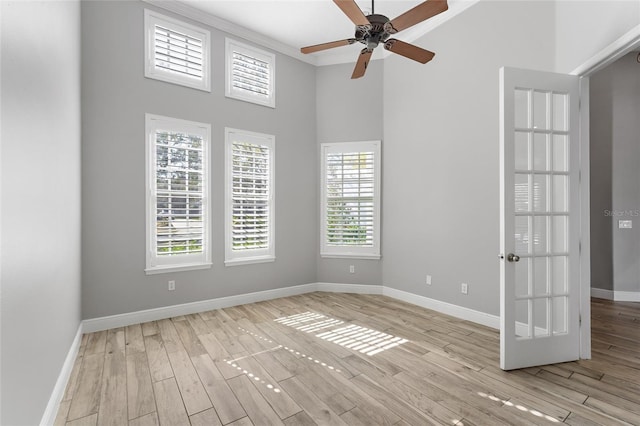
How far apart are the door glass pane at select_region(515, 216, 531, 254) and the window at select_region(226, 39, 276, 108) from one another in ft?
11.9

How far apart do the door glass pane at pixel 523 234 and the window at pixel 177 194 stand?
Answer: 3522mm

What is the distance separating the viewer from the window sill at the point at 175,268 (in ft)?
12.1

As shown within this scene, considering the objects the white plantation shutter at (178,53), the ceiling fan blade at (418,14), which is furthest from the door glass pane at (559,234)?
the white plantation shutter at (178,53)

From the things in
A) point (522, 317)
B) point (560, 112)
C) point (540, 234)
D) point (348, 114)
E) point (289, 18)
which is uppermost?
point (289, 18)

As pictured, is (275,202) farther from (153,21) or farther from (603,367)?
(603,367)

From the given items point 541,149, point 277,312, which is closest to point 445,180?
point 541,149

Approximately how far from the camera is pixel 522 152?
275 centimetres

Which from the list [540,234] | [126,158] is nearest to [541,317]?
[540,234]

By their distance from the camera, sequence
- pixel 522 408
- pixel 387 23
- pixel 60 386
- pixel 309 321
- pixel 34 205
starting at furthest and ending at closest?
pixel 309 321
pixel 387 23
pixel 60 386
pixel 522 408
pixel 34 205

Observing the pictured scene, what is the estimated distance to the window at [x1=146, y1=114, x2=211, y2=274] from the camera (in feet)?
12.1

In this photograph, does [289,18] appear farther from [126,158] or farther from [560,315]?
[560,315]

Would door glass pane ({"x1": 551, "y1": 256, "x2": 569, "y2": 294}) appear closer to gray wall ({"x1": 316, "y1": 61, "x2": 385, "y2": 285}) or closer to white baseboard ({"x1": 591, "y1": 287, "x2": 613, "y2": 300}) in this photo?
gray wall ({"x1": 316, "y1": 61, "x2": 385, "y2": 285})

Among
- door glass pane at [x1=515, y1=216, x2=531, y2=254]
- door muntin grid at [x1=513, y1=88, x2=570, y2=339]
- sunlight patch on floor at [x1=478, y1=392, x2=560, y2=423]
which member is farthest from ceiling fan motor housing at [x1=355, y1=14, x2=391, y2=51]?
sunlight patch on floor at [x1=478, y1=392, x2=560, y2=423]

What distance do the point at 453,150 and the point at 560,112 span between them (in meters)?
1.22
